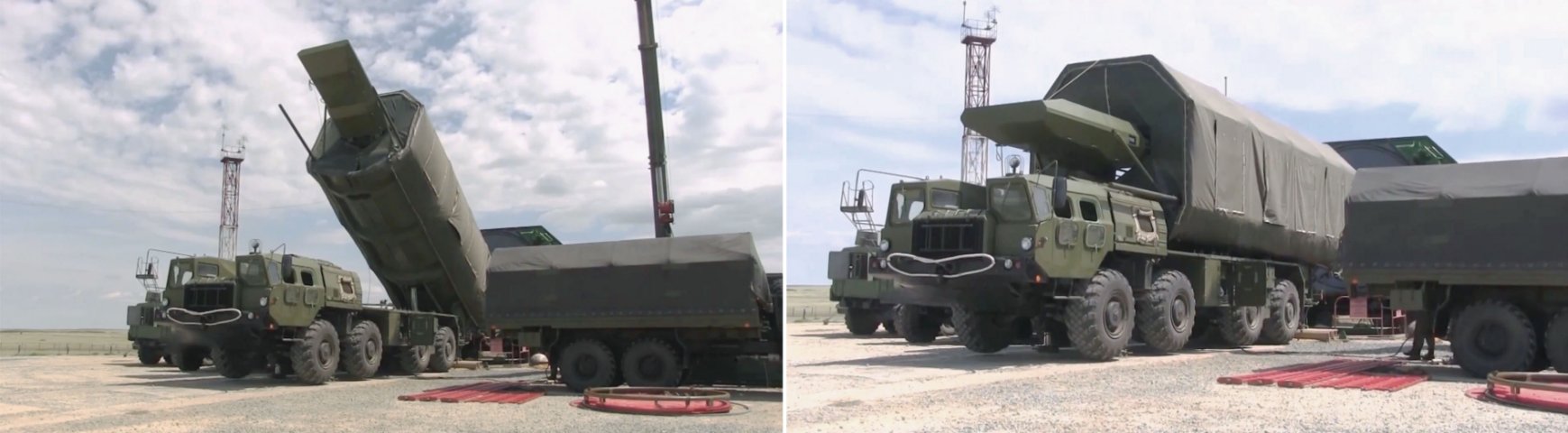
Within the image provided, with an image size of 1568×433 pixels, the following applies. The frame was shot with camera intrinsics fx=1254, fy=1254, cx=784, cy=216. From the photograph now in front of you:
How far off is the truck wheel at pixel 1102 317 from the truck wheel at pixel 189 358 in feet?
42.3

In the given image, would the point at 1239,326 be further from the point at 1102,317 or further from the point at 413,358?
the point at 413,358

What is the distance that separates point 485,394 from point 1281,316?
10.1 metres

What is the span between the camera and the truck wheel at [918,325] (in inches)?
683

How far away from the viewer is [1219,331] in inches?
602

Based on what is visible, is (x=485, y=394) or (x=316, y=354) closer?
(x=485, y=394)

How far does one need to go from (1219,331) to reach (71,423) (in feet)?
40.1

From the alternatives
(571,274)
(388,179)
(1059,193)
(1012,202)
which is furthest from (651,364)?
(1059,193)

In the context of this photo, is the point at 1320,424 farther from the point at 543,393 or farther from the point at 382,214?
the point at 382,214

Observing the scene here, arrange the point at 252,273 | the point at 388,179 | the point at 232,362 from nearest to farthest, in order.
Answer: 1. the point at 388,179
2. the point at 252,273
3. the point at 232,362

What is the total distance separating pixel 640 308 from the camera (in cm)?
1232

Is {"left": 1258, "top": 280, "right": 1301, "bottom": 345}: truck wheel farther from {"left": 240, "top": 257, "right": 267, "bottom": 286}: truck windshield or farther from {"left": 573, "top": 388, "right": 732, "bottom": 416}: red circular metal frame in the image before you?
{"left": 240, "top": 257, "right": 267, "bottom": 286}: truck windshield

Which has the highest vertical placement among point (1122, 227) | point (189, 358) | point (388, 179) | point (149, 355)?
point (388, 179)


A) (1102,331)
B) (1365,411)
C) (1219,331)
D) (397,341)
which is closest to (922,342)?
(1219,331)

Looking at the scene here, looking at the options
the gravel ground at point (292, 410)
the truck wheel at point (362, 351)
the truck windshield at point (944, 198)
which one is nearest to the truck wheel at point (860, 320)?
the gravel ground at point (292, 410)
